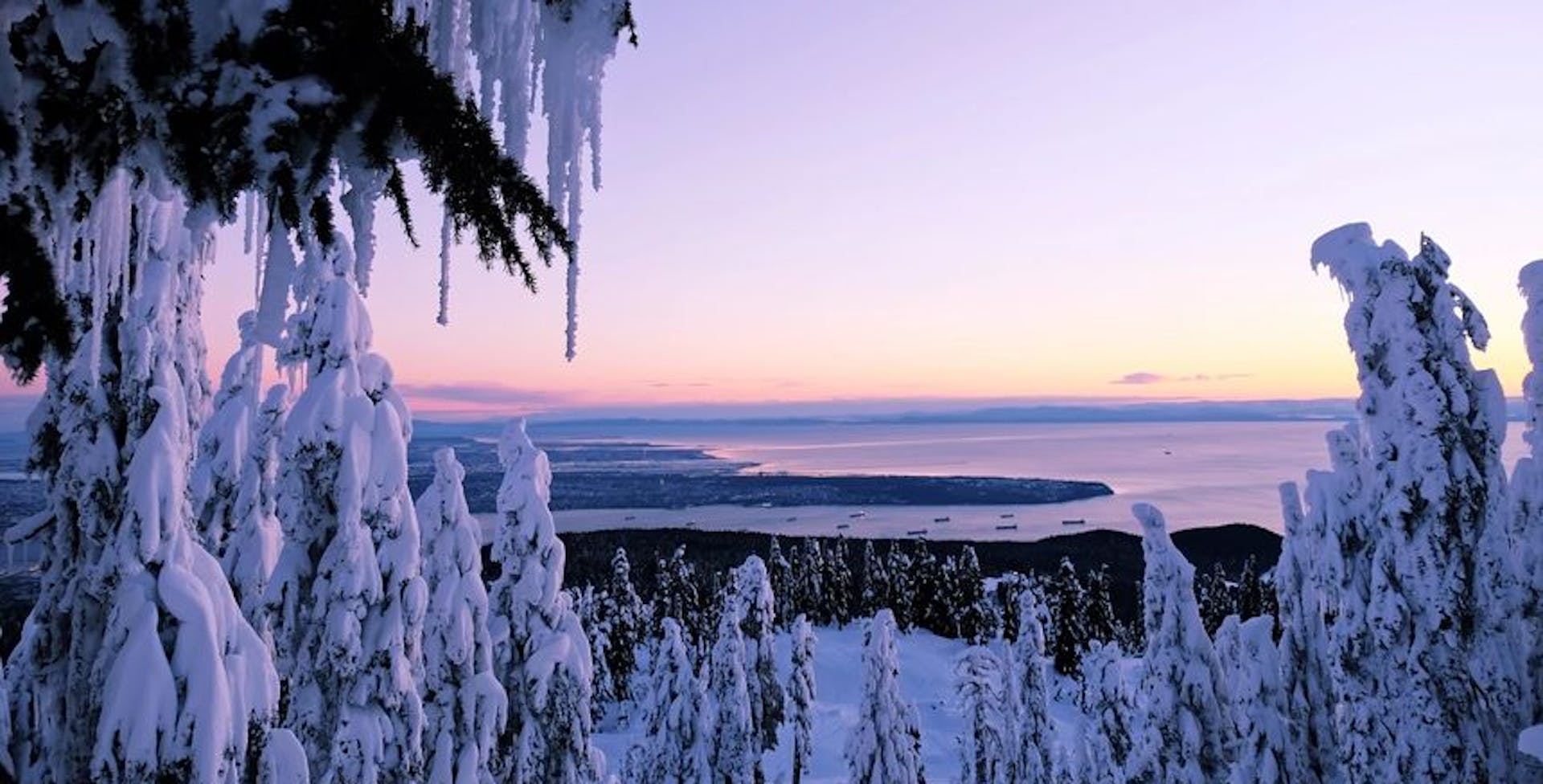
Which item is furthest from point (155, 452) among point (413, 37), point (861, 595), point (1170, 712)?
point (861, 595)

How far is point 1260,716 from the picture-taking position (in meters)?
15.1

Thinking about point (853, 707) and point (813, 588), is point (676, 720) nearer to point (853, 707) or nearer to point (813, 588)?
point (853, 707)

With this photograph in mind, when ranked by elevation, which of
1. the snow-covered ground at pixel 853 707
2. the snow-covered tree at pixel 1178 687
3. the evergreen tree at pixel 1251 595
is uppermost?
the snow-covered tree at pixel 1178 687

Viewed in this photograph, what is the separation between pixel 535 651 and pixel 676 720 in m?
19.1

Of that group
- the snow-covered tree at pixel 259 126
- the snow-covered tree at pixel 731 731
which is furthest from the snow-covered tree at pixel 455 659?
the snow-covered tree at pixel 731 731

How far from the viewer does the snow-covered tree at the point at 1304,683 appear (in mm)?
14922

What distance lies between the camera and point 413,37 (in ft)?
7.64

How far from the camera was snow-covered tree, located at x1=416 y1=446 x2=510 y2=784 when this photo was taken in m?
13.9

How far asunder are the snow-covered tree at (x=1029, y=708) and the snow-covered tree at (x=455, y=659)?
25.4 meters

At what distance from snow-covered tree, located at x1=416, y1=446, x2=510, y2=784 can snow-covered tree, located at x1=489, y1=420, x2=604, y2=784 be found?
1042 mm

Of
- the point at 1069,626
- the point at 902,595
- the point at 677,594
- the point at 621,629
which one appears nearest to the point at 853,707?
the point at 621,629

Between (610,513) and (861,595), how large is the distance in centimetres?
9414

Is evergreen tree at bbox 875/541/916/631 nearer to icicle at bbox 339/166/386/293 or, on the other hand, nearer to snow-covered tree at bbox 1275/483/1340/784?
snow-covered tree at bbox 1275/483/1340/784

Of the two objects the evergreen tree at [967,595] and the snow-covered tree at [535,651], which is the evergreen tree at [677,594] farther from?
the snow-covered tree at [535,651]
